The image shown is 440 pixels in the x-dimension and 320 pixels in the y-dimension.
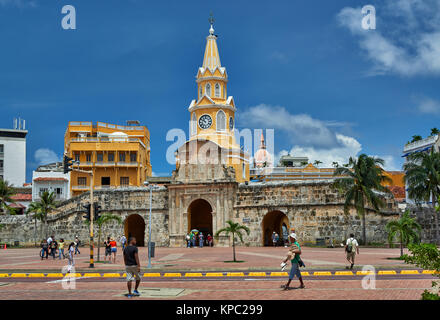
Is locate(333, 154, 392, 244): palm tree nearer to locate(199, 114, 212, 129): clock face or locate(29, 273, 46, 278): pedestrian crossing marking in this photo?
locate(199, 114, 212, 129): clock face

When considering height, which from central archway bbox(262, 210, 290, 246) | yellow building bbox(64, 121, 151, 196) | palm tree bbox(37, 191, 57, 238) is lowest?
central archway bbox(262, 210, 290, 246)

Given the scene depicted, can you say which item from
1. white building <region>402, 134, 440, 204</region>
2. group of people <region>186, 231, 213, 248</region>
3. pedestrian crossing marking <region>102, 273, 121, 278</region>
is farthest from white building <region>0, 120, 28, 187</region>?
pedestrian crossing marking <region>102, 273, 121, 278</region>

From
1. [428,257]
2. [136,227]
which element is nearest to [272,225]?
[136,227]

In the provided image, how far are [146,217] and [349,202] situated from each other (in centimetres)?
1967

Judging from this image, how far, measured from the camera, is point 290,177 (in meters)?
73.4

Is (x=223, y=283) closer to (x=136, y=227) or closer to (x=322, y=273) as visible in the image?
(x=322, y=273)

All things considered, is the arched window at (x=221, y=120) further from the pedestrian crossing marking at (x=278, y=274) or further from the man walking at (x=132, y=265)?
the man walking at (x=132, y=265)

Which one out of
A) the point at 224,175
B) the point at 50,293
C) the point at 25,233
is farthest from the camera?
the point at 25,233

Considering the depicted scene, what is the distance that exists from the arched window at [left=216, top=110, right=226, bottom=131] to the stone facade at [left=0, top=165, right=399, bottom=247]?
10397 millimetres

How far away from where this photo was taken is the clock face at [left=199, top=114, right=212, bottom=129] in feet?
192

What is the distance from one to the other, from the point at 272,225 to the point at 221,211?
6.61 meters

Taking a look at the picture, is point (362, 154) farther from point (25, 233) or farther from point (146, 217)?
point (25, 233)

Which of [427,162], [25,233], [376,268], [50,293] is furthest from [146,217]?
[50,293]

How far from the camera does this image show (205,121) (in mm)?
58625
